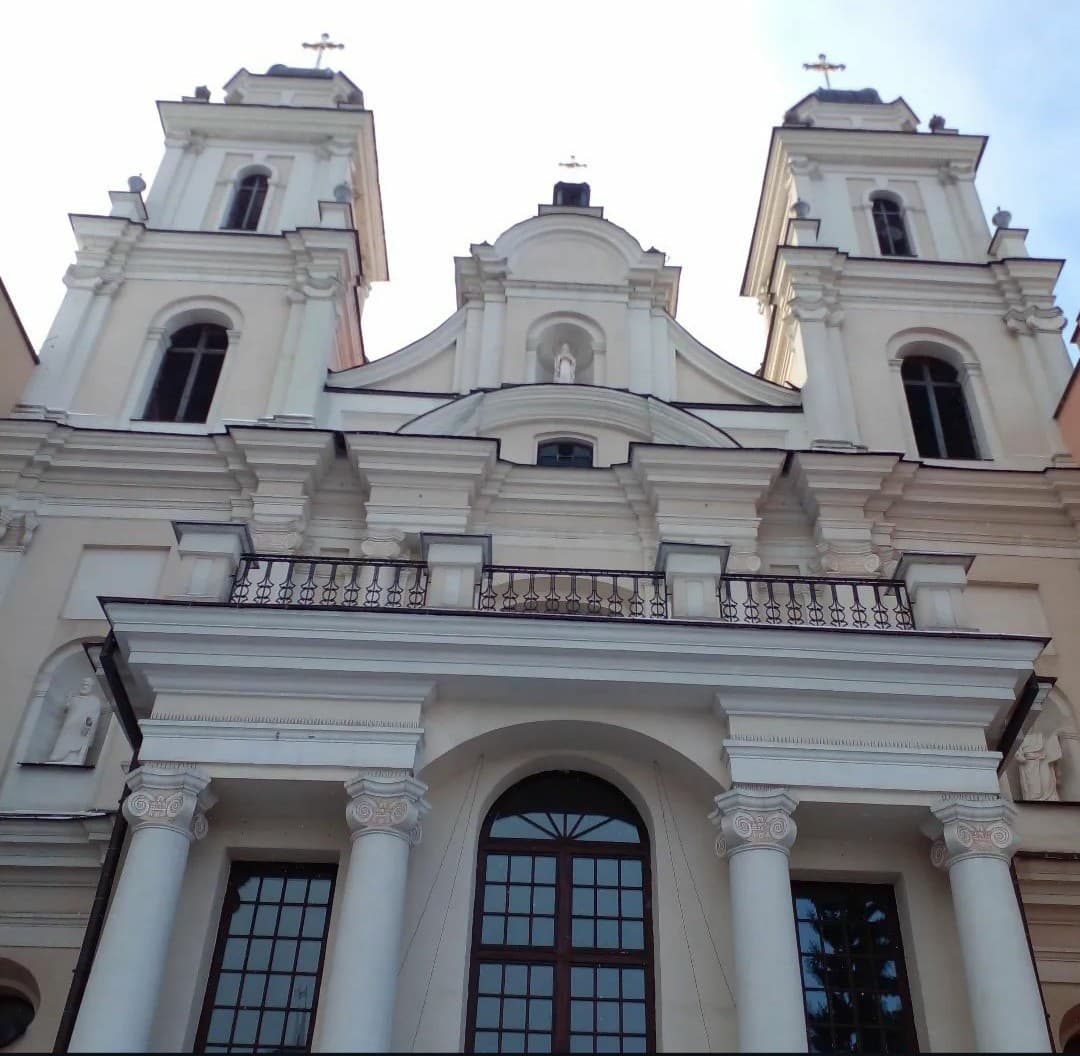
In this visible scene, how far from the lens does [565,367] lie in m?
20.5

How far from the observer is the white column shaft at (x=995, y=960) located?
34.0ft

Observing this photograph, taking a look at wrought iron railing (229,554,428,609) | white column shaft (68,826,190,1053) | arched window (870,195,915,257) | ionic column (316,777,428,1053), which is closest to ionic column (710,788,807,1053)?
ionic column (316,777,428,1053)

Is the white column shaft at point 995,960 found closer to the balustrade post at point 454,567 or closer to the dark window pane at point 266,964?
the balustrade post at point 454,567

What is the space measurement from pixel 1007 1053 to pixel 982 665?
3636mm

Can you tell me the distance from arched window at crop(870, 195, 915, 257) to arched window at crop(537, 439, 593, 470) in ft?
26.5

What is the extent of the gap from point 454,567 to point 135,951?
492cm

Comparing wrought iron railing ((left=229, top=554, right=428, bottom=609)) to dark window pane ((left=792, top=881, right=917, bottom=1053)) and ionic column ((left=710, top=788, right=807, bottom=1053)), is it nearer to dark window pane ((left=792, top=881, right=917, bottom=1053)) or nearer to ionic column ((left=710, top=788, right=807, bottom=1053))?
ionic column ((left=710, top=788, right=807, bottom=1053))

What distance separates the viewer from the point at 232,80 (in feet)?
87.8

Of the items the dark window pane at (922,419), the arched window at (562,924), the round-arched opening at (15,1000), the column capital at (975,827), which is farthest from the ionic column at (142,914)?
the dark window pane at (922,419)

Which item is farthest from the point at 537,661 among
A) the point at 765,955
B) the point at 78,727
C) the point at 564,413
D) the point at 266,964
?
the point at 564,413

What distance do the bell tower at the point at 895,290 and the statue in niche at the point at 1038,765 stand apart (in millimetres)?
5274

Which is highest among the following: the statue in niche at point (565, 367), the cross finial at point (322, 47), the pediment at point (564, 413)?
the cross finial at point (322, 47)

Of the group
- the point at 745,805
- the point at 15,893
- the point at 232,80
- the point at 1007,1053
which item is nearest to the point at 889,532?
the point at 745,805

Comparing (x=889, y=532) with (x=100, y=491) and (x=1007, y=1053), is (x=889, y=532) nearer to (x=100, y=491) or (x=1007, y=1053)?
(x=1007, y=1053)
